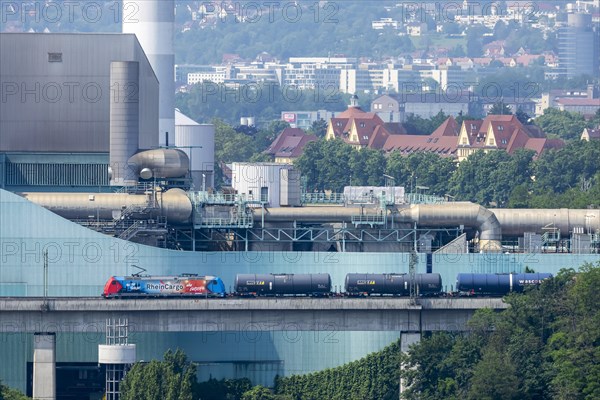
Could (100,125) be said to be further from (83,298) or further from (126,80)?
(83,298)

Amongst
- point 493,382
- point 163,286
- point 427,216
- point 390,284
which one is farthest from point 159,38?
point 493,382

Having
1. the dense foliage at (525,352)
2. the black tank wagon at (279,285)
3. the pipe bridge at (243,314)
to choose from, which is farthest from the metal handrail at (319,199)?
the dense foliage at (525,352)

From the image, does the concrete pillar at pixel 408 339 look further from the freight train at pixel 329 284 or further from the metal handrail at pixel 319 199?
the metal handrail at pixel 319 199

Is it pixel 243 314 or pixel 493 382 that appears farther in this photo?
pixel 243 314

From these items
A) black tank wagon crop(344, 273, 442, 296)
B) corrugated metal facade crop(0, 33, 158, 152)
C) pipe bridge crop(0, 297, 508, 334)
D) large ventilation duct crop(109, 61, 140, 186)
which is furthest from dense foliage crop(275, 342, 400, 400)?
corrugated metal facade crop(0, 33, 158, 152)

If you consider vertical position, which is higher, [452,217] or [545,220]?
[452,217]

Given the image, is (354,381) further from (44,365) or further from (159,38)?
(159,38)

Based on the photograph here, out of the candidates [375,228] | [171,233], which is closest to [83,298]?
[171,233]
